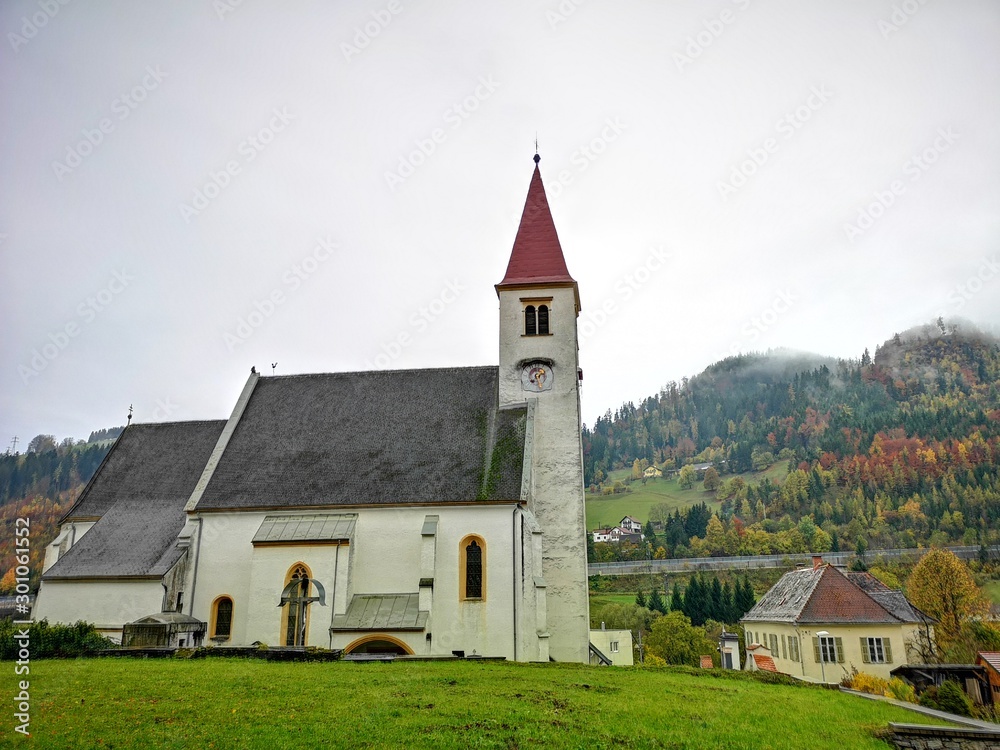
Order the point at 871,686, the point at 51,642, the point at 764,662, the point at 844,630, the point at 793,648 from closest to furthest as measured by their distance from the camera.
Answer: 1. the point at 51,642
2. the point at 871,686
3. the point at 844,630
4. the point at 793,648
5. the point at 764,662

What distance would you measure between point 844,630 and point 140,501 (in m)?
38.4

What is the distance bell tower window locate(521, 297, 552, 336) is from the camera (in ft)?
112

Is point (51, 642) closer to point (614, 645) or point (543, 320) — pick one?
point (543, 320)

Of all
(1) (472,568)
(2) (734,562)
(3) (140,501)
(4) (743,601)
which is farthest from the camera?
(2) (734,562)

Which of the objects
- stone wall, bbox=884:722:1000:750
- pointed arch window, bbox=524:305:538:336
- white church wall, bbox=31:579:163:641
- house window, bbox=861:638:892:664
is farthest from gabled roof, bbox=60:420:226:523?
house window, bbox=861:638:892:664

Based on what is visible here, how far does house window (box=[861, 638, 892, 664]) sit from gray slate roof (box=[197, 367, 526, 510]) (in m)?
26.1

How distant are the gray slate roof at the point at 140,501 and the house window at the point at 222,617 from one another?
99.3 inches

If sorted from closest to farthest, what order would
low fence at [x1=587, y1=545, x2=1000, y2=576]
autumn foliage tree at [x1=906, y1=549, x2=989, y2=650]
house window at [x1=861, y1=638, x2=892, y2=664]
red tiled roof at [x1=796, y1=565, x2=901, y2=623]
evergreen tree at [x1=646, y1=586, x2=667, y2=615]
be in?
house window at [x1=861, y1=638, x2=892, y2=664] < red tiled roof at [x1=796, y1=565, x2=901, y2=623] < autumn foliage tree at [x1=906, y1=549, x2=989, y2=650] < evergreen tree at [x1=646, y1=586, x2=667, y2=615] < low fence at [x1=587, y1=545, x2=1000, y2=576]

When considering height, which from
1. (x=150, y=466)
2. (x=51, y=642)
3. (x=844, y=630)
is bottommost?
(x=844, y=630)

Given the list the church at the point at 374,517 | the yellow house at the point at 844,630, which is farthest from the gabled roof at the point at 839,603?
the church at the point at 374,517

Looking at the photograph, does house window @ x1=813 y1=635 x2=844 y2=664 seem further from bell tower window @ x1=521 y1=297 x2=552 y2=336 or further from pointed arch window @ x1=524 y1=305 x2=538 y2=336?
pointed arch window @ x1=524 y1=305 x2=538 y2=336

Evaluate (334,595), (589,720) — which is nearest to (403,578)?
(334,595)

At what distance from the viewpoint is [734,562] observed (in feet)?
426

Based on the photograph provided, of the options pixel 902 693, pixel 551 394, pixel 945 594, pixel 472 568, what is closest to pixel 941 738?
pixel 902 693
